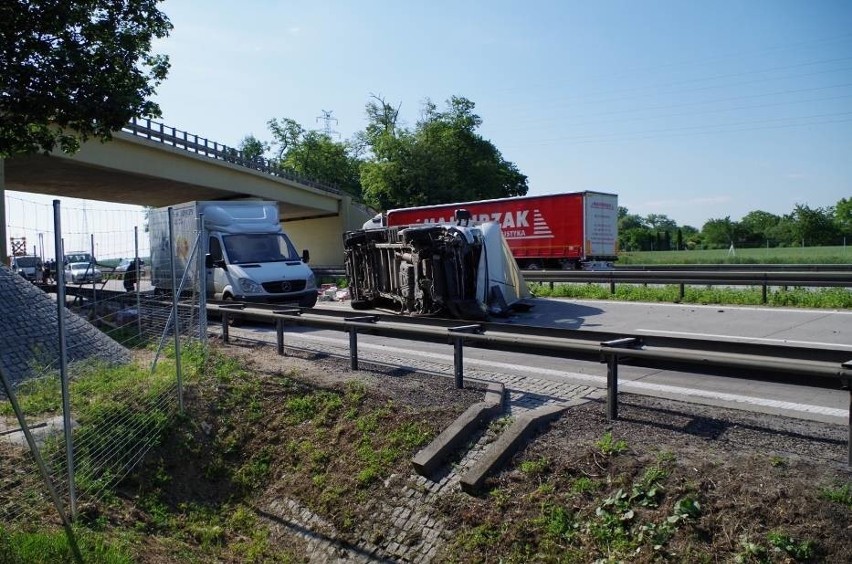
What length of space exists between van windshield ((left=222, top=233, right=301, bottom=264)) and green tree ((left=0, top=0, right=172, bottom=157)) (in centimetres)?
779

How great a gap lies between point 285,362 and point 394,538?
14.3 ft

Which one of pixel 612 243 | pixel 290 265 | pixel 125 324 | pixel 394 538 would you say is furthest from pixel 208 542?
pixel 612 243

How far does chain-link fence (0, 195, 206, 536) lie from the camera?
5.00 m

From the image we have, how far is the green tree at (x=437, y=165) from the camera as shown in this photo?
58.4m

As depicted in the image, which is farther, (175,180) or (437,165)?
(437,165)

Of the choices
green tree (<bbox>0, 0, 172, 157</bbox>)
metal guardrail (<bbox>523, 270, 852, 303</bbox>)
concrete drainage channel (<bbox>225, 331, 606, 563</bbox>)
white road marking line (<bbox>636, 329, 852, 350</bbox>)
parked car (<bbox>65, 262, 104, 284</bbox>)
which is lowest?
concrete drainage channel (<bbox>225, 331, 606, 563</bbox>)

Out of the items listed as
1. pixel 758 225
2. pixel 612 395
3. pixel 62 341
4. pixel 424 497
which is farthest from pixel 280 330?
pixel 758 225

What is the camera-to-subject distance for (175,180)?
3284 centimetres

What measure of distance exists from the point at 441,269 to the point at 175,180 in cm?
2374

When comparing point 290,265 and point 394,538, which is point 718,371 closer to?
point 394,538

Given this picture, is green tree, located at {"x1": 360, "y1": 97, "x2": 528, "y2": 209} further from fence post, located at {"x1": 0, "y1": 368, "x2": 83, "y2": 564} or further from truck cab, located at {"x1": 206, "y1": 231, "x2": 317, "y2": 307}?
fence post, located at {"x1": 0, "y1": 368, "x2": 83, "y2": 564}

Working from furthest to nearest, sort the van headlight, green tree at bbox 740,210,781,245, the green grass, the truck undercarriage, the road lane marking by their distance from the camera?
1. green tree at bbox 740,210,781,245
2. the van headlight
3. the green grass
4. the road lane marking
5. the truck undercarriage

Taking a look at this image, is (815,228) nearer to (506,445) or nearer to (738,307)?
(738,307)

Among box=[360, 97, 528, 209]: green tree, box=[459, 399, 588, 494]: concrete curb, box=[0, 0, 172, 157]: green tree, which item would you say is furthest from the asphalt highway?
box=[360, 97, 528, 209]: green tree
